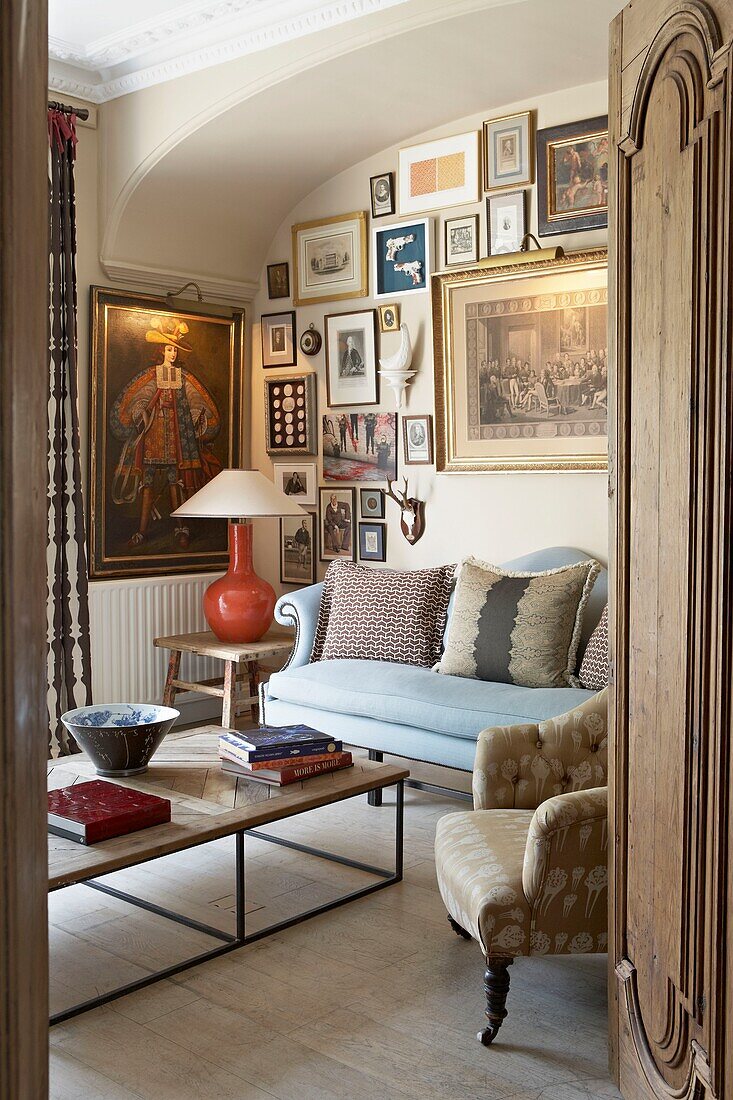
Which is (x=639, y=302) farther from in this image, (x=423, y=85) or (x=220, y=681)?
(x=220, y=681)

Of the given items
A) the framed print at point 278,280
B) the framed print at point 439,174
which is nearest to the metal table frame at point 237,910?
the framed print at point 439,174

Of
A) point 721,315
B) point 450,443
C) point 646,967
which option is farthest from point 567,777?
point 450,443

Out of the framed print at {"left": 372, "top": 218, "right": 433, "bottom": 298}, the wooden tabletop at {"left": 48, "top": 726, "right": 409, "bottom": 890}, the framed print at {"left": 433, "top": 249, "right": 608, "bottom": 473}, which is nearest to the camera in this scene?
the wooden tabletop at {"left": 48, "top": 726, "right": 409, "bottom": 890}

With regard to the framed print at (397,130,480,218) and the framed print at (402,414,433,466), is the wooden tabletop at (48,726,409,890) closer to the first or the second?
the framed print at (402,414,433,466)

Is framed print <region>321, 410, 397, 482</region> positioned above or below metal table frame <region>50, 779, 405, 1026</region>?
above

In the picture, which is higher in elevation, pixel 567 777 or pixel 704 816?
pixel 704 816

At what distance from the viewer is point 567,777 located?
111 inches

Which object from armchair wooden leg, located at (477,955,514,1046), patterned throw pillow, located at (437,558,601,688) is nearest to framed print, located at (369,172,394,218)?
patterned throw pillow, located at (437,558,601,688)

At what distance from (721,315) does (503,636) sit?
2.68m

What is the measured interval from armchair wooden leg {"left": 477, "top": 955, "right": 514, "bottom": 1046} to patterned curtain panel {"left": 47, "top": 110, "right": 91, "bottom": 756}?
300cm

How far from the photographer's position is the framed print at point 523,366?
14.4 feet

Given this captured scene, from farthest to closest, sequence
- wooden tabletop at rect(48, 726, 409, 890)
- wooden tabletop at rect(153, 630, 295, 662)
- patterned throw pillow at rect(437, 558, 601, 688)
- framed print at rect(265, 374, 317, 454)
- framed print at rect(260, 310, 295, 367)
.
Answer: framed print at rect(260, 310, 295, 367) < framed print at rect(265, 374, 317, 454) < wooden tabletop at rect(153, 630, 295, 662) < patterned throw pillow at rect(437, 558, 601, 688) < wooden tabletop at rect(48, 726, 409, 890)

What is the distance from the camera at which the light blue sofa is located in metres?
3.76

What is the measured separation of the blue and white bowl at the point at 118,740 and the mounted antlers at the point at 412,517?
2.21 meters
